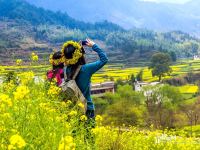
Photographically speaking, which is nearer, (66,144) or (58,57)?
(66,144)

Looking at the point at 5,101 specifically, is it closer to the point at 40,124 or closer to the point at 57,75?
the point at 40,124

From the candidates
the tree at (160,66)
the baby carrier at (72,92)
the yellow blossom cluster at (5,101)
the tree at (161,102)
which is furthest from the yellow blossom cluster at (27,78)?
the tree at (160,66)

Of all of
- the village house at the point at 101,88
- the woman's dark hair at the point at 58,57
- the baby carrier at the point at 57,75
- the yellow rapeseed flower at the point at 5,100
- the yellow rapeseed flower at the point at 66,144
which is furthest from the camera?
the village house at the point at 101,88

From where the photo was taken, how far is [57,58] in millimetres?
5766

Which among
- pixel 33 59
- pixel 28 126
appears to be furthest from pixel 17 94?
pixel 33 59

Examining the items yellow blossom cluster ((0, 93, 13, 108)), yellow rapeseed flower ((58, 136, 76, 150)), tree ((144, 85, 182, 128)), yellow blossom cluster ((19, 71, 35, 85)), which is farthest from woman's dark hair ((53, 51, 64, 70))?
tree ((144, 85, 182, 128))

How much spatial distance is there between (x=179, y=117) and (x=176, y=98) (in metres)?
10.2

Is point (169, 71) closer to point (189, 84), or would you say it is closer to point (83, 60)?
point (189, 84)

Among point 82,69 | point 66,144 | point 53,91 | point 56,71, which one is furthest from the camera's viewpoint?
point 56,71

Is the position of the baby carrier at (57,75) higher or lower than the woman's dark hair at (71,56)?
lower

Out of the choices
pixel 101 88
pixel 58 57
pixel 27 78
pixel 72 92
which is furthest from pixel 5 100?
pixel 101 88

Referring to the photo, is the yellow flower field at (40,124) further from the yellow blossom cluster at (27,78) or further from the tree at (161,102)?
the tree at (161,102)

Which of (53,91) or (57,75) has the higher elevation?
(57,75)

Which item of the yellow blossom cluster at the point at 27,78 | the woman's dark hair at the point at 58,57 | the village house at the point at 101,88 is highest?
the woman's dark hair at the point at 58,57
